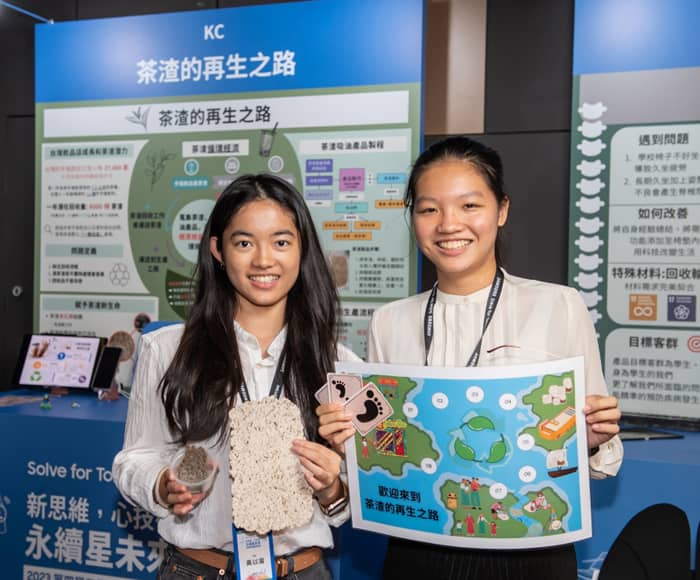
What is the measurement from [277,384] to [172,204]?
209cm

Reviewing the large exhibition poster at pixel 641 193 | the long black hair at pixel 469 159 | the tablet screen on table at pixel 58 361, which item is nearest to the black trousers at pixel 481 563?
the long black hair at pixel 469 159

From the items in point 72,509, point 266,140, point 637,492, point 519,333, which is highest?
point 266,140

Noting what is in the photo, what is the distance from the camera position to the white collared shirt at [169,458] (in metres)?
1.40

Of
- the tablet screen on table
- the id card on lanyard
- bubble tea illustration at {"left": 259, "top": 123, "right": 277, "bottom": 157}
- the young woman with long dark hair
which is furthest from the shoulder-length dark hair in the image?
the tablet screen on table

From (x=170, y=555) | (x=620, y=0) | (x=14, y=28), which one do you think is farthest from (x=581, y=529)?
(x=14, y=28)

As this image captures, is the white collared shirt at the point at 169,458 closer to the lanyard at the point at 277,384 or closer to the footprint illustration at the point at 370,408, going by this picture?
the lanyard at the point at 277,384

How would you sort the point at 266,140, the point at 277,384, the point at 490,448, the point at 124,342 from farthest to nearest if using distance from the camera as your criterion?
the point at 124,342, the point at 266,140, the point at 277,384, the point at 490,448

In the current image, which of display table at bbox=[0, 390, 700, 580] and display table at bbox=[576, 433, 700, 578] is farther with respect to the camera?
display table at bbox=[0, 390, 700, 580]

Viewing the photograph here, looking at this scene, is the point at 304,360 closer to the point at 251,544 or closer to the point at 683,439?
the point at 251,544

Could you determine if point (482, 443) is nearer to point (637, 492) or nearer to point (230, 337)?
point (230, 337)

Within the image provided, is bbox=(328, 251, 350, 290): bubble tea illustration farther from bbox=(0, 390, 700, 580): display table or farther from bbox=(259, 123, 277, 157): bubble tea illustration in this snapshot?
bbox=(0, 390, 700, 580): display table

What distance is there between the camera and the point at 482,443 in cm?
129


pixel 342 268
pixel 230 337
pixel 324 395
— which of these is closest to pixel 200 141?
pixel 342 268

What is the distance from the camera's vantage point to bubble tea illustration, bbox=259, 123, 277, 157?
3166 millimetres
